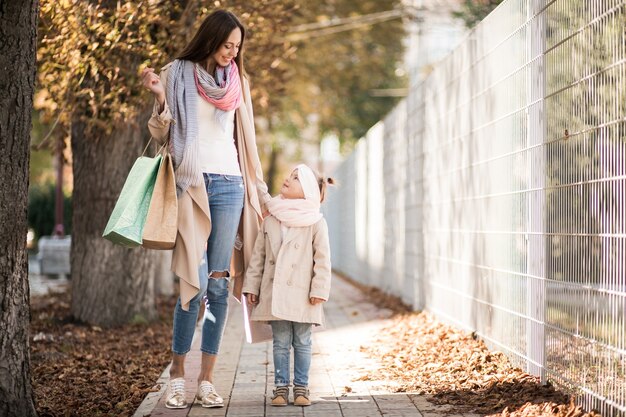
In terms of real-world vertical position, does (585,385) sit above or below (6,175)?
below

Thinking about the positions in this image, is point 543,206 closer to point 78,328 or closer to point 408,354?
point 408,354

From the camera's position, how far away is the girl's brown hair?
5.50 metres

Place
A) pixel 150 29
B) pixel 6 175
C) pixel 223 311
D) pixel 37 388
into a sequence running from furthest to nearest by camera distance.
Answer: pixel 150 29, pixel 37 388, pixel 223 311, pixel 6 175

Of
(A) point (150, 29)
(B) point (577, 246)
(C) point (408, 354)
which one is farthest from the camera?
(A) point (150, 29)

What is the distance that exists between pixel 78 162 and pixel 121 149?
44cm

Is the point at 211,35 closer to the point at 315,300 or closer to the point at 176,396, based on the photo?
the point at 315,300

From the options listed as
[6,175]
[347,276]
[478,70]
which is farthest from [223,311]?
[347,276]

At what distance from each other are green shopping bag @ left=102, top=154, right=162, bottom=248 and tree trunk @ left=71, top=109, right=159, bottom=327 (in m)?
4.12

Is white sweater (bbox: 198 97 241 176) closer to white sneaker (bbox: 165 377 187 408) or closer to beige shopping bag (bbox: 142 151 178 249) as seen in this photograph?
beige shopping bag (bbox: 142 151 178 249)

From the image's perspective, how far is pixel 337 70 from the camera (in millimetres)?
26203

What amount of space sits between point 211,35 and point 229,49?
0.40 ft

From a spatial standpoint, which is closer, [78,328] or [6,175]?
[6,175]

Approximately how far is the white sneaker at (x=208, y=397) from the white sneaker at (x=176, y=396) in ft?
0.31

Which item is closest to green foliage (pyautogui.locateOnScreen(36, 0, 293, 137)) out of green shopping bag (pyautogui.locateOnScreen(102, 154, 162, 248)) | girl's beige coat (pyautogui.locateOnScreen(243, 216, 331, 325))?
green shopping bag (pyautogui.locateOnScreen(102, 154, 162, 248))
